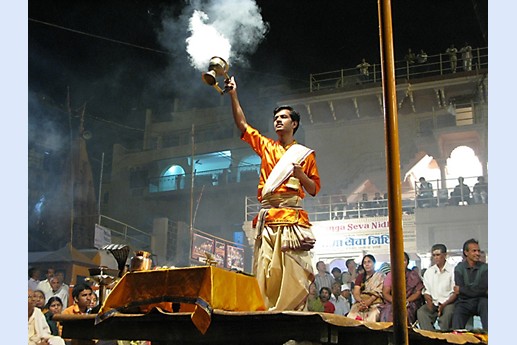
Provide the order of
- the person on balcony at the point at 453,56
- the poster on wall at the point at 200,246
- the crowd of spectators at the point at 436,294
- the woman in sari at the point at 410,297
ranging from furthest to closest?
the poster on wall at the point at 200,246 → the person on balcony at the point at 453,56 → the woman in sari at the point at 410,297 → the crowd of spectators at the point at 436,294

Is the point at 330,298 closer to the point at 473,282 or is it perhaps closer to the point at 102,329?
the point at 473,282

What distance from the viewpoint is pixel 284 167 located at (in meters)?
4.88

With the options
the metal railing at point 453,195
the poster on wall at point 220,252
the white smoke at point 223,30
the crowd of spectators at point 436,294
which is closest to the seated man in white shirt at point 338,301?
the crowd of spectators at point 436,294

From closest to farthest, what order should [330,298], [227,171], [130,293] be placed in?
[130,293], [330,298], [227,171]

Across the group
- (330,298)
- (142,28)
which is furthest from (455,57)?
(330,298)

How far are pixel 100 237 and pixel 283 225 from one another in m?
12.0

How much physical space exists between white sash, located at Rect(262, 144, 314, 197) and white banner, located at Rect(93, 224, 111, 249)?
11.6m

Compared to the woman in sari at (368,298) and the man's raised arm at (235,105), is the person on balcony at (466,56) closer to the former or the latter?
the woman in sari at (368,298)

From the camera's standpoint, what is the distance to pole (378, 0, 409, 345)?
2771 mm

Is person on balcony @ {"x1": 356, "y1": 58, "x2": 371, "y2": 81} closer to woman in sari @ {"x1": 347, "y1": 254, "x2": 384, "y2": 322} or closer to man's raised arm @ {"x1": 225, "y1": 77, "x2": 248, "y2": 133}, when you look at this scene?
woman in sari @ {"x1": 347, "y1": 254, "x2": 384, "y2": 322}

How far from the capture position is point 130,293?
4109 mm

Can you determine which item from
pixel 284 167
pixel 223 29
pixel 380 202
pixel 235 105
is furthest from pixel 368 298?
pixel 380 202

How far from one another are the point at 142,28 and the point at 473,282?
12.5 metres

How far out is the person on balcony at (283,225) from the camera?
4.69m
